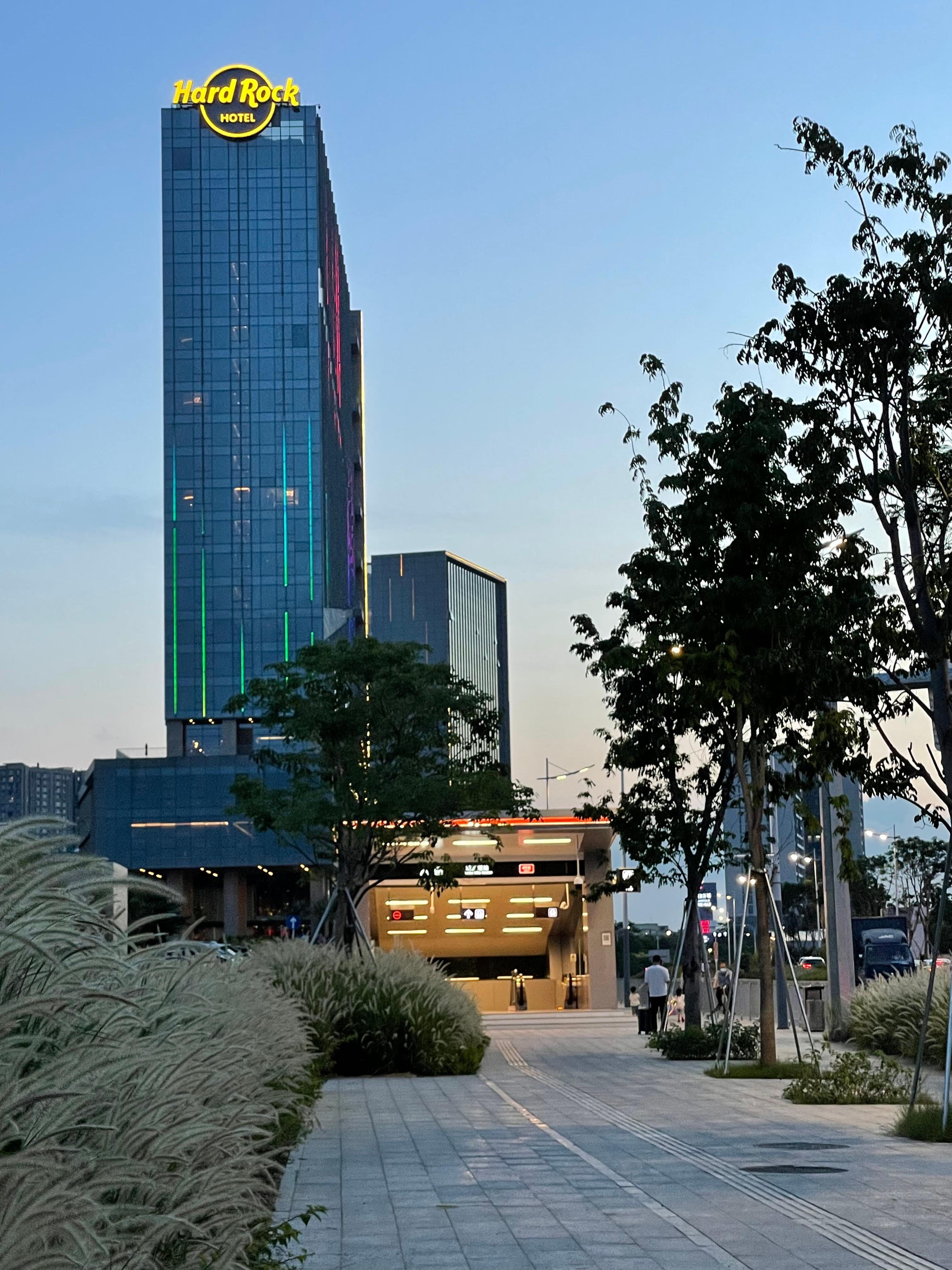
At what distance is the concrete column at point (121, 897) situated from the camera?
191 inches

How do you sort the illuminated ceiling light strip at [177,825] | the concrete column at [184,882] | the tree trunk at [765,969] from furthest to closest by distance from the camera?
the concrete column at [184,882] → the illuminated ceiling light strip at [177,825] → the tree trunk at [765,969]

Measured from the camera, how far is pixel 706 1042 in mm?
25312

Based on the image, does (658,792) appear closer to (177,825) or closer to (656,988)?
(656,988)

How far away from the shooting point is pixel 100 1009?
557 centimetres

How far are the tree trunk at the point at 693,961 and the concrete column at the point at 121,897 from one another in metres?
14.4

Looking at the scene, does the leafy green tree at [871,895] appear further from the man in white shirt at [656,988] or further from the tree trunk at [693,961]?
the tree trunk at [693,961]

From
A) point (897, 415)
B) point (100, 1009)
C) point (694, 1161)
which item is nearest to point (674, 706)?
point (897, 415)

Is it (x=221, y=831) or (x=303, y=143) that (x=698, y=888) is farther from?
(x=303, y=143)

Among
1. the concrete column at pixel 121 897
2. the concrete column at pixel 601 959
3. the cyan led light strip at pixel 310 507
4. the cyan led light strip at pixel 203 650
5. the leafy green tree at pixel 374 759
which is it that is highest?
the cyan led light strip at pixel 310 507

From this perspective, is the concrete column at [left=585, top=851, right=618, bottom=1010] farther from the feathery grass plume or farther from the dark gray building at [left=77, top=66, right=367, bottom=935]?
the dark gray building at [left=77, top=66, right=367, bottom=935]

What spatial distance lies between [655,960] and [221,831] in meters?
79.7

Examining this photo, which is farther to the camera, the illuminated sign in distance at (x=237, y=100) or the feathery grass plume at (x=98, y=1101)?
the illuminated sign in distance at (x=237, y=100)

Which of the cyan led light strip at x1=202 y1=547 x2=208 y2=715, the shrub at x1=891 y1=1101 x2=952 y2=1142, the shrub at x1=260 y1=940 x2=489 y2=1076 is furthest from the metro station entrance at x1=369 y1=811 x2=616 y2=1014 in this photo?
the cyan led light strip at x1=202 y1=547 x2=208 y2=715

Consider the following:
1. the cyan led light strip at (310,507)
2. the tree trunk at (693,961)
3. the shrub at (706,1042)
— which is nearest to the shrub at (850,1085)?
the shrub at (706,1042)
